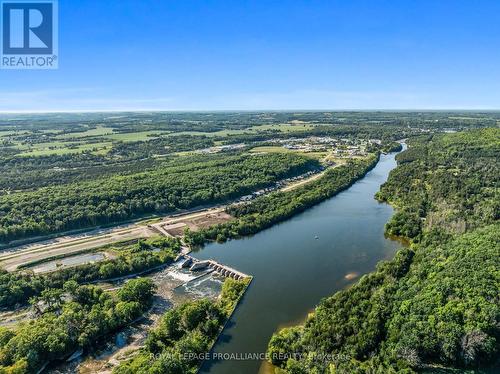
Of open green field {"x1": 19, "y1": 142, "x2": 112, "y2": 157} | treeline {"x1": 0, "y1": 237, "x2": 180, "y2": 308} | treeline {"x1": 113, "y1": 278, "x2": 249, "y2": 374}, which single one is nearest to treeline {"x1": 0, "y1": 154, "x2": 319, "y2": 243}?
treeline {"x1": 0, "y1": 237, "x2": 180, "y2": 308}

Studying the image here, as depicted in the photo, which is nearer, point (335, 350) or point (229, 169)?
point (335, 350)

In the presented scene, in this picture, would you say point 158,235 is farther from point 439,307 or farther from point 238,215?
point 439,307

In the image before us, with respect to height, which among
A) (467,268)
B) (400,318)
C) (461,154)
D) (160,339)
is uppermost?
(461,154)

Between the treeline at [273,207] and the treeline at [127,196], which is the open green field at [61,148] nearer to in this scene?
the treeline at [127,196]

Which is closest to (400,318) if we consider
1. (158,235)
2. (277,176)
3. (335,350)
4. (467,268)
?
(335,350)

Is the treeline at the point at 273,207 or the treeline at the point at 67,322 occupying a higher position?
the treeline at the point at 273,207

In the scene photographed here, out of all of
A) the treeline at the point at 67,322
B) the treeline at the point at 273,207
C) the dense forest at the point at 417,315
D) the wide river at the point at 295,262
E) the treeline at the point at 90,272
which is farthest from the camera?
the treeline at the point at 273,207

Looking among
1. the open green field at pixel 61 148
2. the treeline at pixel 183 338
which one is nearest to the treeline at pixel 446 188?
the treeline at pixel 183 338
